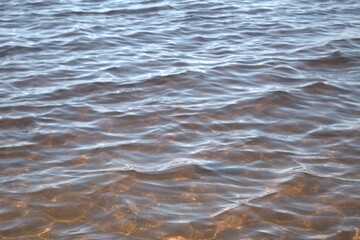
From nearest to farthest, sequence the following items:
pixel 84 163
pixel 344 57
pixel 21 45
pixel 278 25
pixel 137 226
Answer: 1. pixel 137 226
2. pixel 84 163
3. pixel 344 57
4. pixel 21 45
5. pixel 278 25

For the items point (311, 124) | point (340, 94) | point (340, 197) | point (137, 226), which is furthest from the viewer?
point (340, 94)

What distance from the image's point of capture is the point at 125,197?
4508 millimetres

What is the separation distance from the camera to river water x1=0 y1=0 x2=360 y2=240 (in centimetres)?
424

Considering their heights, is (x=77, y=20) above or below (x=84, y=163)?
above

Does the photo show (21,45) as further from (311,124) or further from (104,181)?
(311,124)

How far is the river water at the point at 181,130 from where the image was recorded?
4242mm

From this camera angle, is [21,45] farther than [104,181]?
Yes

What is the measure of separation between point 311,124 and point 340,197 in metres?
Result: 1.54

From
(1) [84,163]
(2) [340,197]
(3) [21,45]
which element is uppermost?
(3) [21,45]

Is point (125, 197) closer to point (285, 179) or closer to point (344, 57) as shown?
point (285, 179)

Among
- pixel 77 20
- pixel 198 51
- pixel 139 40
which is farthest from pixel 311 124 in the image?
pixel 77 20

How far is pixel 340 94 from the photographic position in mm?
6688

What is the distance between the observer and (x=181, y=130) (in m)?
5.81

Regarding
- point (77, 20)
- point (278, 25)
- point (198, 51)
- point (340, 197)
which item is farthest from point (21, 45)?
point (340, 197)
